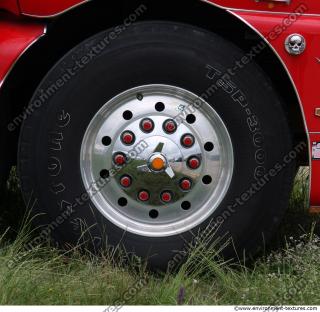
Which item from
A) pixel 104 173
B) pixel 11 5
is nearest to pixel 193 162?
pixel 104 173

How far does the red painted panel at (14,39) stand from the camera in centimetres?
308

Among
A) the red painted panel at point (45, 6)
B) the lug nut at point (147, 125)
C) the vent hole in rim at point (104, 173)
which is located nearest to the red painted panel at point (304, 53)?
the lug nut at point (147, 125)

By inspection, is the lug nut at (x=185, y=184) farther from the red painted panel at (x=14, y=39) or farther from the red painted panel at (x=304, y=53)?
the red painted panel at (x=14, y=39)

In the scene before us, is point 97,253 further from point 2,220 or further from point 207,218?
point 2,220

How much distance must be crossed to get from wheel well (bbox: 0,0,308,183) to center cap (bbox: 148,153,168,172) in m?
0.60

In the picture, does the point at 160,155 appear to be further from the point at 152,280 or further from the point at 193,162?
the point at 152,280

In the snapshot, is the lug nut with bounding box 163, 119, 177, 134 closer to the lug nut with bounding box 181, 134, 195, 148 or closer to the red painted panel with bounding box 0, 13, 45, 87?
the lug nut with bounding box 181, 134, 195, 148

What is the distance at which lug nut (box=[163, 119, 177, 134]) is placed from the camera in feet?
10.3

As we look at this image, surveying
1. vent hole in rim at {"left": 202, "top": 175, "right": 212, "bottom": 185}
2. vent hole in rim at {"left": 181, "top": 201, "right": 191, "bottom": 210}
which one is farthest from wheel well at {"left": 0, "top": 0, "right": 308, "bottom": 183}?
vent hole in rim at {"left": 181, "top": 201, "right": 191, "bottom": 210}

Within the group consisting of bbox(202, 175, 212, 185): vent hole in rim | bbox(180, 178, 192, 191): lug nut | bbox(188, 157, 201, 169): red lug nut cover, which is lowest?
bbox(180, 178, 192, 191): lug nut

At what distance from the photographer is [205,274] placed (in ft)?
10.3

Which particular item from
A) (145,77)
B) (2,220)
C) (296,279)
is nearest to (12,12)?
(145,77)

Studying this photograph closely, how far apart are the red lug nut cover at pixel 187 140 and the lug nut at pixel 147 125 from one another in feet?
0.48

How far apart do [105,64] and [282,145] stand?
84 centimetres
